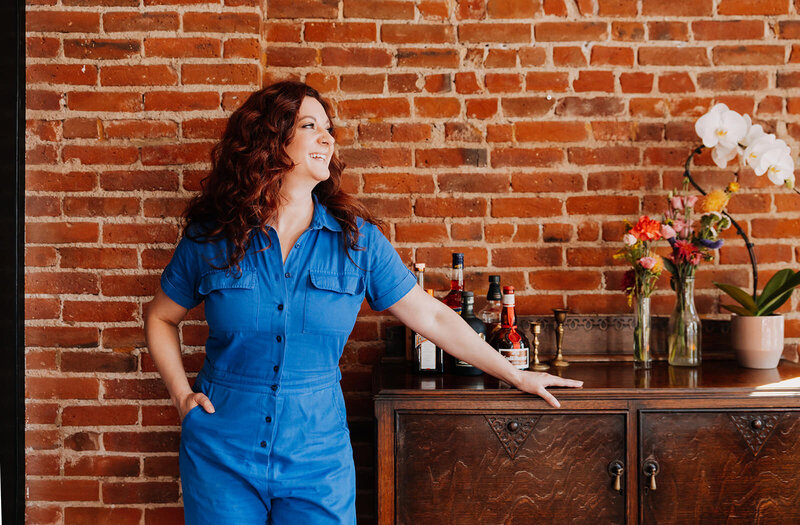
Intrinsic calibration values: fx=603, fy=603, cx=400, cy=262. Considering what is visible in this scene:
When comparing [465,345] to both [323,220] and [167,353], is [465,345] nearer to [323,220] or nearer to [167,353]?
[323,220]

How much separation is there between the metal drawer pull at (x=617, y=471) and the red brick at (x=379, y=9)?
1578 mm

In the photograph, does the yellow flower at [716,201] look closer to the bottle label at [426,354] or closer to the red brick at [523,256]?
the red brick at [523,256]

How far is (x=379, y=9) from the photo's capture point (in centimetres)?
211

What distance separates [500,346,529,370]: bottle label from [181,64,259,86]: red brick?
119 centimetres

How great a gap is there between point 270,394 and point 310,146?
63 centimetres

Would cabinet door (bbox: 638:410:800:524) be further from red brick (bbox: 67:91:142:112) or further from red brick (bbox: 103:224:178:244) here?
red brick (bbox: 67:91:142:112)

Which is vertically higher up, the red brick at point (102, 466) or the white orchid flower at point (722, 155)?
the white orchid flower at point (722, 155)

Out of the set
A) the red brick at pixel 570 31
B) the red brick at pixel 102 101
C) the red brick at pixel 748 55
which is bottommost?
the red brick at pixel 102 101

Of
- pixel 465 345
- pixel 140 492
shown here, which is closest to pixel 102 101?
pixel 140 492

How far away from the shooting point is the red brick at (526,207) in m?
2.13

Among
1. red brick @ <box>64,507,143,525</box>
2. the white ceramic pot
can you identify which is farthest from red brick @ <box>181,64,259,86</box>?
the white ceramic pot

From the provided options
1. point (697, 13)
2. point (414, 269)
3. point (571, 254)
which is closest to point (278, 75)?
point (414, 269)

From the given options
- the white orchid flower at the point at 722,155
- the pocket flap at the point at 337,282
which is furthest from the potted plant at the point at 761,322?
the pocket flap at the point at 337,282

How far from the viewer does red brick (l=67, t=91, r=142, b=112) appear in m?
1.95
